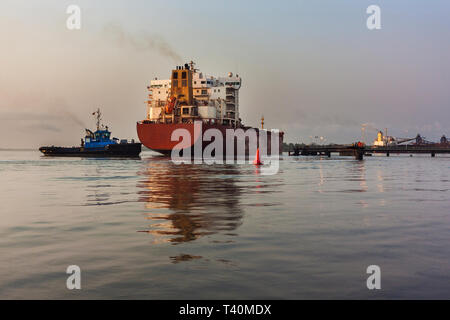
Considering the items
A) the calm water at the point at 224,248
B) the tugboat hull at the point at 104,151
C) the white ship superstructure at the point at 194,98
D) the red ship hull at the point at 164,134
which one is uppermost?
the white ship superstructure at the point at 194,98

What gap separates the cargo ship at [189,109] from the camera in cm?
7912

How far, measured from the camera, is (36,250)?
28.7 feet

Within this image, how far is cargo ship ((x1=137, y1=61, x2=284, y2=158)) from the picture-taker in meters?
79.1

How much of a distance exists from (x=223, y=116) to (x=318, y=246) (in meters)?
89.7

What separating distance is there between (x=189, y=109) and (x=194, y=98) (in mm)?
10413

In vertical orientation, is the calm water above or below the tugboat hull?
below

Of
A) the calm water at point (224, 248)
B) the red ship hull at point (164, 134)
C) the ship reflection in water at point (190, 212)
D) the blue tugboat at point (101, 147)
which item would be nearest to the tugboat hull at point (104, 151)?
the blue tugboat at point (101, 147)

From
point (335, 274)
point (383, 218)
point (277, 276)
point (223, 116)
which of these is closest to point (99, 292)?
point (277, 276)

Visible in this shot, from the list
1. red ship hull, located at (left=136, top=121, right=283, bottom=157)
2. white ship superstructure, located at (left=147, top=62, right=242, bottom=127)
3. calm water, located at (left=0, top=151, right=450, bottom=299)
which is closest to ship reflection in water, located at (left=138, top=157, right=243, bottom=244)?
calm water, located at (left=0, top=151, right=450, bottom=299)

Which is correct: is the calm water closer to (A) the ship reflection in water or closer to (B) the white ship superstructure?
(A) the ship reflection in water

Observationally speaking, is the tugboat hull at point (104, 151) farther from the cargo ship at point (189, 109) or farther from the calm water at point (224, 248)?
the calm water at point (224, 248)

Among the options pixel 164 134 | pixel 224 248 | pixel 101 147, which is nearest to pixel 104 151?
pixel 101 147

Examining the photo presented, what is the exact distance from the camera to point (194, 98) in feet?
306
